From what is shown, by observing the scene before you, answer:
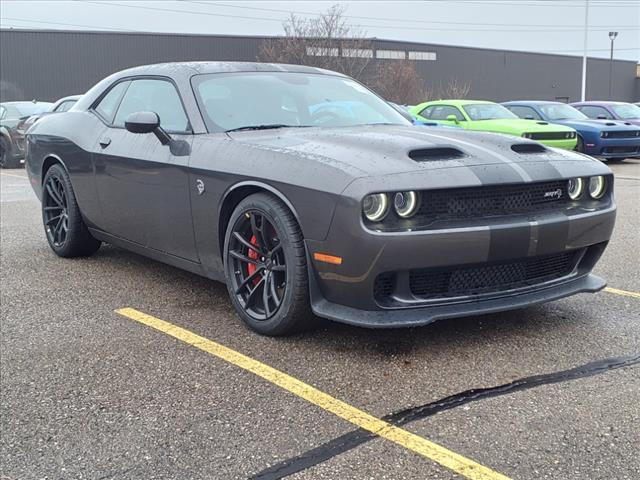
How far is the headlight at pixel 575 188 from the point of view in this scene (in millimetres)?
3711

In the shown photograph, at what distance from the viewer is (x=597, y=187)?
3.84 metres

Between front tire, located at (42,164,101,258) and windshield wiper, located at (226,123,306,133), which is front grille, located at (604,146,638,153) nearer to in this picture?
front tire, located at (42,164,101,258)

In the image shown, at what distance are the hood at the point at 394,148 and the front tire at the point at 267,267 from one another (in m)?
0.33

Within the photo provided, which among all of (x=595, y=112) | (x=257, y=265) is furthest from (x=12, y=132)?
(x=257, y=265)

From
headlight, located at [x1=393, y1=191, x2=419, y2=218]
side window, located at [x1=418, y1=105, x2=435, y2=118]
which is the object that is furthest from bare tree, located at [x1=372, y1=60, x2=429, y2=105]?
headlight, located at [x1=393, y1=191, x2=419, y2=218]

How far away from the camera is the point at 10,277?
5109mm

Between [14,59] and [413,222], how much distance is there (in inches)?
→ 1439

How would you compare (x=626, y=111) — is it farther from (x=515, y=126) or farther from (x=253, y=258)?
(x=253, y=258)

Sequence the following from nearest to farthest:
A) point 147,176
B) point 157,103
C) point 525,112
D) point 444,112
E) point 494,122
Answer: point 147,176
point 157,103
point 494,122
point 444,112
point 525,112

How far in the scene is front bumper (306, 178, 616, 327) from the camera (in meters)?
3.15

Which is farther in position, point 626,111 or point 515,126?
point 626,111

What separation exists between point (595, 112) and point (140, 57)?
27.0 meters

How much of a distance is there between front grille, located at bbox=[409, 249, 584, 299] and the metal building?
35.6 metres

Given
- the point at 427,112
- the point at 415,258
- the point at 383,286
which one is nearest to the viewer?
the point at 415,258
